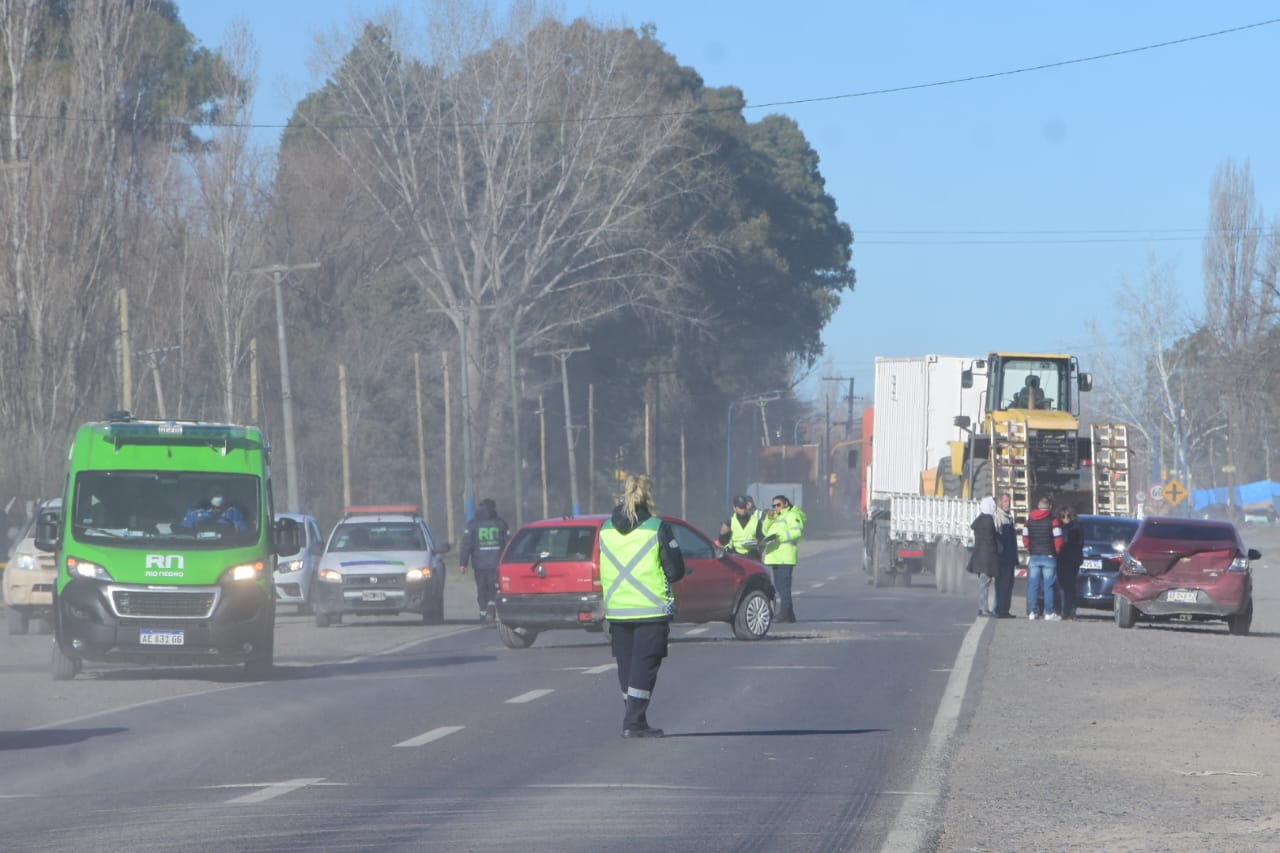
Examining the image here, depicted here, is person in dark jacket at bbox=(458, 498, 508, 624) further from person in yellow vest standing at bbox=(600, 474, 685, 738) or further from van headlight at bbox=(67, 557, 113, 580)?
person in yellow vest standing at bbox=(600, 474, 685, 738)

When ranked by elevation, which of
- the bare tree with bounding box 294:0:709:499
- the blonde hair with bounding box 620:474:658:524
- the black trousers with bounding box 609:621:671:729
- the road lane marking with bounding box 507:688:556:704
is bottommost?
the road lane marking with bounding box 507:688:556:704

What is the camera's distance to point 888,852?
889cm

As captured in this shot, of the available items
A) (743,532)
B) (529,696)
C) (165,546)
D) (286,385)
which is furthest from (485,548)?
(286,385)

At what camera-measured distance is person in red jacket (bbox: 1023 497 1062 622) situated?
26.5 metres

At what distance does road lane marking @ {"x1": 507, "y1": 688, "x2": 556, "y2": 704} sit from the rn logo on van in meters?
3.68

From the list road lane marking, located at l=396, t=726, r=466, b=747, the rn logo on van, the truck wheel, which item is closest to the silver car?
the truck wheel

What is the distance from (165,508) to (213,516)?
1.57 ft

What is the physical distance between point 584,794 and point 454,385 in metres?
62.5

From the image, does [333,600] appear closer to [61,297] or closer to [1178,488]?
[61,297]

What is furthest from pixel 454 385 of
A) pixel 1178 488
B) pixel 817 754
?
pixel 817 754

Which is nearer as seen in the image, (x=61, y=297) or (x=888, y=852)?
(x=888, y=852)

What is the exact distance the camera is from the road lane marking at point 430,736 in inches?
521

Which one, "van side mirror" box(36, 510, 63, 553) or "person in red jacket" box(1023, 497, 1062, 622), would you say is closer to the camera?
"van side mirror" box(36, 510, 63, 553)

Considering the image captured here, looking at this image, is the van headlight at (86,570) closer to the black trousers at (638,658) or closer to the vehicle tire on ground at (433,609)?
the black trousers at (638,658)
